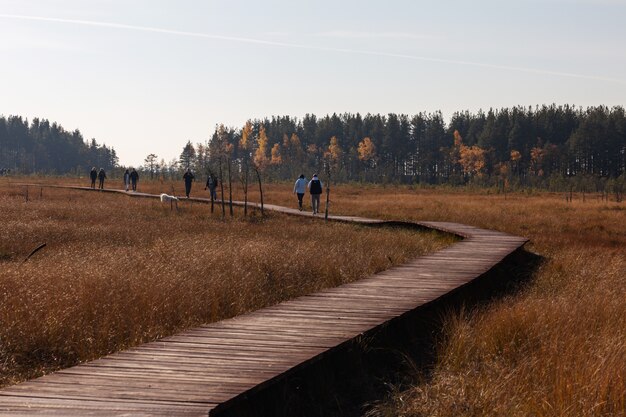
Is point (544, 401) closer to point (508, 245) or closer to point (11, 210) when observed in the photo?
point (508, 245)

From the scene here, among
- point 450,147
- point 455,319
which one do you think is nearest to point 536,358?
point 455,319

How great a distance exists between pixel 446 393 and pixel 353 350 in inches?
45.2

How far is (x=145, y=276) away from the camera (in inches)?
415

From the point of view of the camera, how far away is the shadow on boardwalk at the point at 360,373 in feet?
19.7

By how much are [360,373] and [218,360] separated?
1.61 metres

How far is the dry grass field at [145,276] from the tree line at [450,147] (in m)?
76.3

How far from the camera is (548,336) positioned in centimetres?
794

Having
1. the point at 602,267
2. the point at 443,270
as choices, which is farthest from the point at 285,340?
the point at 602,267

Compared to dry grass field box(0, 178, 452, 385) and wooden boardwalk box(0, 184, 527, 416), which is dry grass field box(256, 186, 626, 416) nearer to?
wooden boardwalk box(0, 184, 527, 416)

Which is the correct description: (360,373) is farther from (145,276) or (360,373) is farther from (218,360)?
(145,276)

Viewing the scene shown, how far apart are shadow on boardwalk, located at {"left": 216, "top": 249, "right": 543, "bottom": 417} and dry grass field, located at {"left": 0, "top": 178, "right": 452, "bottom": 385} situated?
81.3 inches

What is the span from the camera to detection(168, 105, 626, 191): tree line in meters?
108

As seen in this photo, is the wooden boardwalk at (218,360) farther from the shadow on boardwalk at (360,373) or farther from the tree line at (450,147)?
the tree line at (450,147)

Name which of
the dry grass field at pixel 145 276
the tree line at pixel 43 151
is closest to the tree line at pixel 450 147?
the tree line at pixel 43 151
